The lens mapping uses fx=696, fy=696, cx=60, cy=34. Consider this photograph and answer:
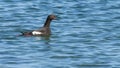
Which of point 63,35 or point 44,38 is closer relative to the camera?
point 44,38

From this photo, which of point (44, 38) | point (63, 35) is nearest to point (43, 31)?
point (44, 38)

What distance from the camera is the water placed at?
19.9 m

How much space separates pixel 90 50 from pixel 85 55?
90 cm

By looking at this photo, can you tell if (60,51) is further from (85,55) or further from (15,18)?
(15,18)

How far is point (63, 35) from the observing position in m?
24.8

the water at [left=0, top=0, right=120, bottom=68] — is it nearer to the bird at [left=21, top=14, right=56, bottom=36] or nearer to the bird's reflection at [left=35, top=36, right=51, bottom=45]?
the bird's reflection at [left=35, top=36, right=51, bottom=45]

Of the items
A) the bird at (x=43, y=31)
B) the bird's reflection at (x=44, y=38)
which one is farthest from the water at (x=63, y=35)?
the bird at (x=43, y=31)

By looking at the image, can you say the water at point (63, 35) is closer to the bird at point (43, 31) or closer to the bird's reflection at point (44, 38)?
the bird's reflection at point (44, 38)

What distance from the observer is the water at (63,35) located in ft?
65.3

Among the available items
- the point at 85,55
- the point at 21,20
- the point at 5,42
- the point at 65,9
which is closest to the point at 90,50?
the point at 85,55

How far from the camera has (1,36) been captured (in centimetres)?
2431

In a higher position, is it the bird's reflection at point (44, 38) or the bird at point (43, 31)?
the bird at point (43, 31)

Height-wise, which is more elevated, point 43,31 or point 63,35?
point 43,31

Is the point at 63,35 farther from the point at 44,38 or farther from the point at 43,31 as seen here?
the point at 43,31
